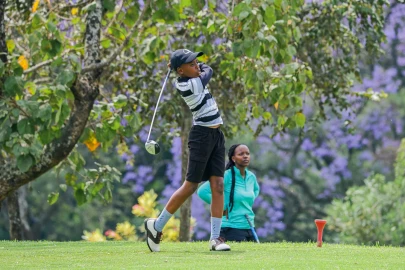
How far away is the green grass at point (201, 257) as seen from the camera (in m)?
8.41

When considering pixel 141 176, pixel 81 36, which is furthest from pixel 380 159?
pixel 81 36

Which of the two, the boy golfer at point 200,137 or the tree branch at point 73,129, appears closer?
the boy golfer at point 200,137

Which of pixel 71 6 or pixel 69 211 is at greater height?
pixel 71 6

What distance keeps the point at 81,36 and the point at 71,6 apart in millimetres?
450

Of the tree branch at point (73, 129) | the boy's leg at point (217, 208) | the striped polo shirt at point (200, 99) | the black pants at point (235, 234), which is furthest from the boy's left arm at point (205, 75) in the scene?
the black pants at point (235, 234)

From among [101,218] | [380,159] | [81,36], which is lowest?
[101,218]

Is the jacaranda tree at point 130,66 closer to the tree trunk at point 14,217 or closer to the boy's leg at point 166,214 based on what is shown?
the boy's leg at point 166,214

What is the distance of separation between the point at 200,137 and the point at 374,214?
12.9 meters

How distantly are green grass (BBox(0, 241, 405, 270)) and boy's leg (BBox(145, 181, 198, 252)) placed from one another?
0.45 feet

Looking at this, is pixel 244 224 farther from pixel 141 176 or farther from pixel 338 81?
pixel 141 176

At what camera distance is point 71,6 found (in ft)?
47.3

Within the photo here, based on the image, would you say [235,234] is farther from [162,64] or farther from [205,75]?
[162,64]

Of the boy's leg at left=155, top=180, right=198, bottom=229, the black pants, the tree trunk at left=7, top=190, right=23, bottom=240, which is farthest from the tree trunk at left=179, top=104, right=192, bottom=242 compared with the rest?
the boy's leg at left=155, top=180, right=198, bottom=229

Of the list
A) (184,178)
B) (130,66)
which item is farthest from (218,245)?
(130,66)
